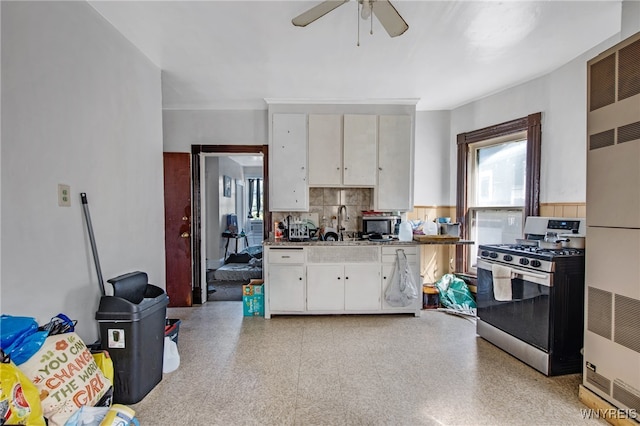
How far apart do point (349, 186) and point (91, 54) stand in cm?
274

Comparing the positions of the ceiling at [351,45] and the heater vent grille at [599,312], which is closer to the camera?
the heater vent grille at [599,312]

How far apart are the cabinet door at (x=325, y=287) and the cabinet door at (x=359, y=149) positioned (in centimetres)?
111

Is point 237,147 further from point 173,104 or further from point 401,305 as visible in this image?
point 401,305

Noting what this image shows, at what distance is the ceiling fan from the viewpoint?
1740 mm

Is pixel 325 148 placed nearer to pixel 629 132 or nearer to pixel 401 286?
pixel 401 286


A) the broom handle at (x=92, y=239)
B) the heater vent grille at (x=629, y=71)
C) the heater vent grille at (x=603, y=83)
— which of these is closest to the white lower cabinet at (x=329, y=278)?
the broom handle at (x=92, y=239)

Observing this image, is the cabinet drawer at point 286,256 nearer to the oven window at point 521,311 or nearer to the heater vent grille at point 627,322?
the oven window at point 521,311

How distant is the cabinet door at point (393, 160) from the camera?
3.86 meters

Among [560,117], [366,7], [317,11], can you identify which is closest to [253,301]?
[317,11]

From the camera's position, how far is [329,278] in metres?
3.54

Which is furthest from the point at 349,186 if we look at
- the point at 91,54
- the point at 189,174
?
the point at 91,54

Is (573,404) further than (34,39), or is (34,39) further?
(573,404)

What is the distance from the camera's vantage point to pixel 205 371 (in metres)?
2.42

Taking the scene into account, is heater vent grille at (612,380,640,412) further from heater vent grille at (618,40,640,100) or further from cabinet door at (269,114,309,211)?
cabinet door at (269,114,309,211)
